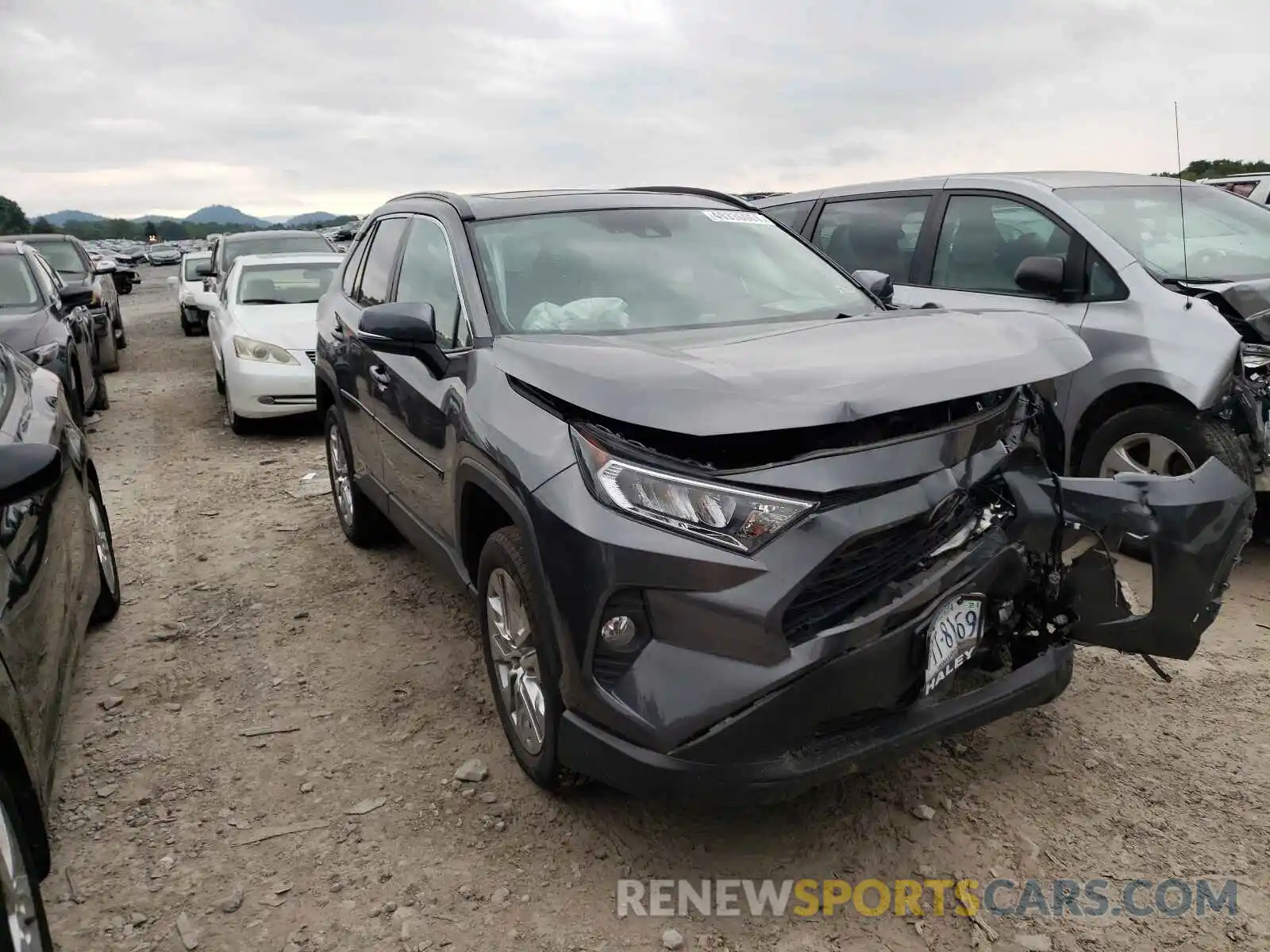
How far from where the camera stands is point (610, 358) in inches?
110

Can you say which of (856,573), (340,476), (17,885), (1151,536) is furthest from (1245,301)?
(17,885)

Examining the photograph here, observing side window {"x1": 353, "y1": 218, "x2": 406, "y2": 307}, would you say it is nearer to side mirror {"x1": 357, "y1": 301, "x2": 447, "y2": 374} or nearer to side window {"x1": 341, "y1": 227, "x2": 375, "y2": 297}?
side window {"x1": 341, "y1": 227, "x2": 375, "y2": 297}

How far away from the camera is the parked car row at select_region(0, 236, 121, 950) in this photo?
7.21ft

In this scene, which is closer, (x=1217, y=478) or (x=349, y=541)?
(x=1217, y=478)

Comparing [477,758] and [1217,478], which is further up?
[1217,478]

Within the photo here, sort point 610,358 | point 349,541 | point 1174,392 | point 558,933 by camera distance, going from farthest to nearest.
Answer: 1. point 349,541
2. point 1174,392
3. point 610,358
4. point 558,933

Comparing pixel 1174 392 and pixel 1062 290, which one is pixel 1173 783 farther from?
pixel 1062 290

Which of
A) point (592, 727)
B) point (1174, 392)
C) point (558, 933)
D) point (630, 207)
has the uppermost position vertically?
point (630, 207)

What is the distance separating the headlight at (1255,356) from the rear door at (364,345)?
12.2ft

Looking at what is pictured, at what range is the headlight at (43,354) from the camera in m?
7.49

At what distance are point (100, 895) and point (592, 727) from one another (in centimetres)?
147

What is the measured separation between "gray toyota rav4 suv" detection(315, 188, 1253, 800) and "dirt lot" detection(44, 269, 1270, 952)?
0.36 metres

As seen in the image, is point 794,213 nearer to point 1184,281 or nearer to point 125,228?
point 1184,281

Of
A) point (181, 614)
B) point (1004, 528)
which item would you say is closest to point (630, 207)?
point (1004, 528)
